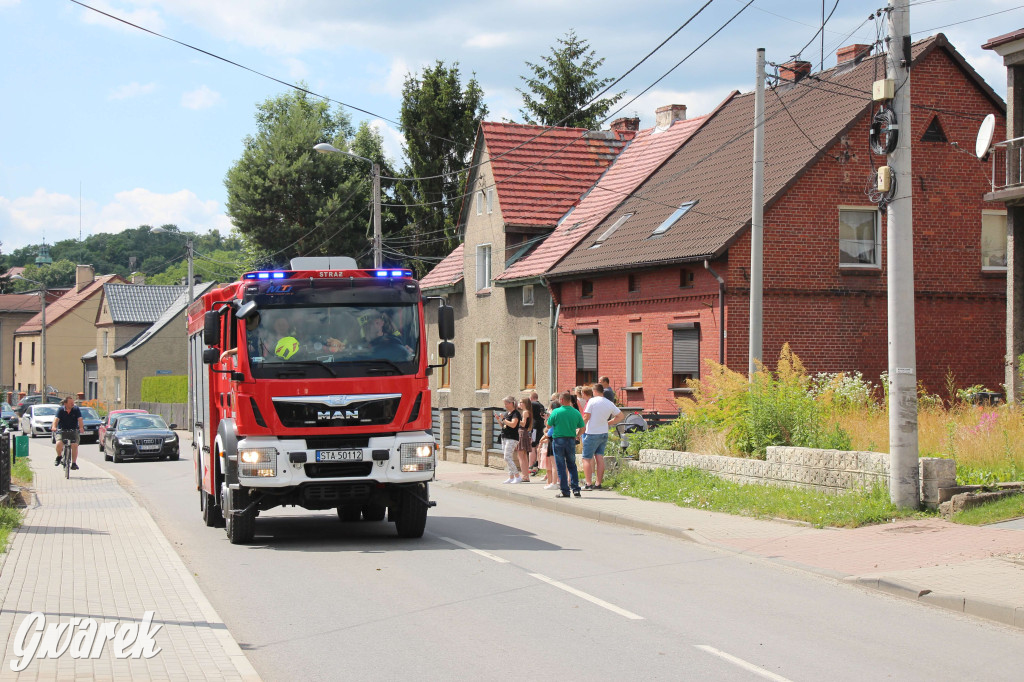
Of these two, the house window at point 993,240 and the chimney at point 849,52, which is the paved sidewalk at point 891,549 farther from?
the chimney at point 849,52

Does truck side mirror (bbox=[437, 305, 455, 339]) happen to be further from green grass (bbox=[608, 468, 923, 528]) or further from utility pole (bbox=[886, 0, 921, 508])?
utility pole (bbox=[886, 0, 921, 508])

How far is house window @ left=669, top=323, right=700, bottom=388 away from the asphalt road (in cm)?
1264

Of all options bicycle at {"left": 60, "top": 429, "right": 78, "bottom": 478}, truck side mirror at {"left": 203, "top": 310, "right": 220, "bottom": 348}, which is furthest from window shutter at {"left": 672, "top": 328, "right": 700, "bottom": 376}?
truck side mirror at {"left": 203, "top": 310, "right": 220, "bottom": 348}

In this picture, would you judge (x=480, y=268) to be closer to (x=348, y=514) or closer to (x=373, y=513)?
(x=348, y=514)

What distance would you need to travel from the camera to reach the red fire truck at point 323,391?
1284 centimetres

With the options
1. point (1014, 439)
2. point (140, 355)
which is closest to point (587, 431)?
point (1014, 439)

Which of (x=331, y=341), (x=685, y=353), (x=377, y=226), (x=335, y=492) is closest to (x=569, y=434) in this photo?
(x=335, y=492)

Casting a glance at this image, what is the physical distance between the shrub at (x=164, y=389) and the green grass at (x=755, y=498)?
144 ft

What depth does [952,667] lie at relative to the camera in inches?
294

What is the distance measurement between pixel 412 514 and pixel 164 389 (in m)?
54.5

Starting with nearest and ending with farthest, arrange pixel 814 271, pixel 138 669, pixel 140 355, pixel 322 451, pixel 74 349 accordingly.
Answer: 1. pixel 138 669
2. pixel 322 451
3. pixel 814 271
4. pixel 140 355
5. pixel 74 349

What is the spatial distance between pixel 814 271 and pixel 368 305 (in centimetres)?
1589

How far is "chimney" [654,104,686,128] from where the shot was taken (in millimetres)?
37750

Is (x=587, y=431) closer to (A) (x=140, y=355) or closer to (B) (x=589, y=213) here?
(B) (x=589, y=213)
